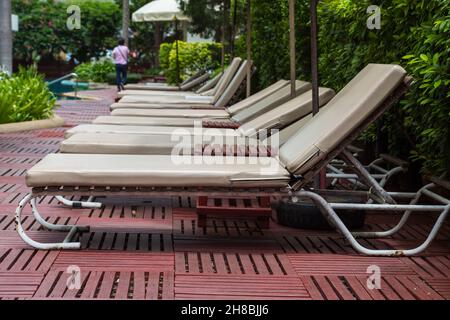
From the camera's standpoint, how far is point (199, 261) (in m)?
4.31

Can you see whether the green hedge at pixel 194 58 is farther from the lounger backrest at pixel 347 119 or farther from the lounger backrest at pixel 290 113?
the lounger backrest at pixel 347 119

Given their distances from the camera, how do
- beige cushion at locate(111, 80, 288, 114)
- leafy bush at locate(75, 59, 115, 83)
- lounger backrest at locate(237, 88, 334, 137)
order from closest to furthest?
lounger backrest at locate(237, 88, 334, 137), beige cushion at locate(111, 80, 288, 114), leafy bush at locate(75, 59, 115, 83)

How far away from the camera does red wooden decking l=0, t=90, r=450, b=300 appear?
12.3ft

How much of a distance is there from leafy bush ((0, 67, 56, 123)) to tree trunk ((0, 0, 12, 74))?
164 centimetres

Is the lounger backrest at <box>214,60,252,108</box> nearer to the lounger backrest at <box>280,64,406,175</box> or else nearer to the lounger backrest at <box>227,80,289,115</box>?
the lounger backrest at <box>227,80,289,115</box>

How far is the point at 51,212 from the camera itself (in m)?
5.54

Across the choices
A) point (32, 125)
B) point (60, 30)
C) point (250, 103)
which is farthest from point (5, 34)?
point (60, 30)

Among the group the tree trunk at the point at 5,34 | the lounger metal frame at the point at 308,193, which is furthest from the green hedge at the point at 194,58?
the lounger metal frame at the point at 308,193

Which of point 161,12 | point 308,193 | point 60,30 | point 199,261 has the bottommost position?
point 199,261

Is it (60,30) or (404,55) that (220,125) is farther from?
(60,30)

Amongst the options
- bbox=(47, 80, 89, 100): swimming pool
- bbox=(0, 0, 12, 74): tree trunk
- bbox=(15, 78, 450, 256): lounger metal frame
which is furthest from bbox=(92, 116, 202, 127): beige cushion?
bbox=(47, 80, 89, 100): swimming pool

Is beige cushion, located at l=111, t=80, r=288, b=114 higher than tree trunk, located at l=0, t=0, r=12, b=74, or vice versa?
tree trunk, located at l=0, t=0, r=12, b=74

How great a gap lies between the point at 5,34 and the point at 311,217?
10467mm
